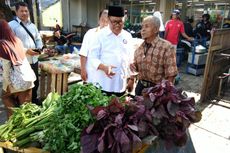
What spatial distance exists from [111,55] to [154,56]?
19.6 inches

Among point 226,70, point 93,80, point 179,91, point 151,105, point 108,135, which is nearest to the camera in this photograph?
point 108,135

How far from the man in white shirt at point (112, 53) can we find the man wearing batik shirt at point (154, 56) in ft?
0.67

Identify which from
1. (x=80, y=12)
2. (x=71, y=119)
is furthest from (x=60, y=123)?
(x=80, y=12)

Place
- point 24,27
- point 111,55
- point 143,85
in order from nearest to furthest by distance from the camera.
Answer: point 111,55 < point 143,85 < point 24,27

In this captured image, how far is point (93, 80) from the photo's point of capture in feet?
9.52

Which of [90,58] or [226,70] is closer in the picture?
[90,58]

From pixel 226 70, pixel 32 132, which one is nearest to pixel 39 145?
pixel 32 132

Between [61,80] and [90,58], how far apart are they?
1.70 metres

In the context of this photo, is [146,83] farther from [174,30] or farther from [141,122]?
[174,30]

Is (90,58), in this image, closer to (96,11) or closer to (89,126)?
(89,126)

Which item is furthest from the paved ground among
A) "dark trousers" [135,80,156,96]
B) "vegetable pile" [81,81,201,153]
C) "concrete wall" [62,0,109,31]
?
"concrete wall" [62,0,109,31]

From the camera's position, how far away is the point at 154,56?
103 inches

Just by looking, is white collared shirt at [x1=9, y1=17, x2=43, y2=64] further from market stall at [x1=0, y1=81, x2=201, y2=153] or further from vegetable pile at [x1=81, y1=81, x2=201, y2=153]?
vegetable pile at [x1=81, y1=81, x2=201, y2=153]

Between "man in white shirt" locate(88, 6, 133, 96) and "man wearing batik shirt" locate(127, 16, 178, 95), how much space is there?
204mm
